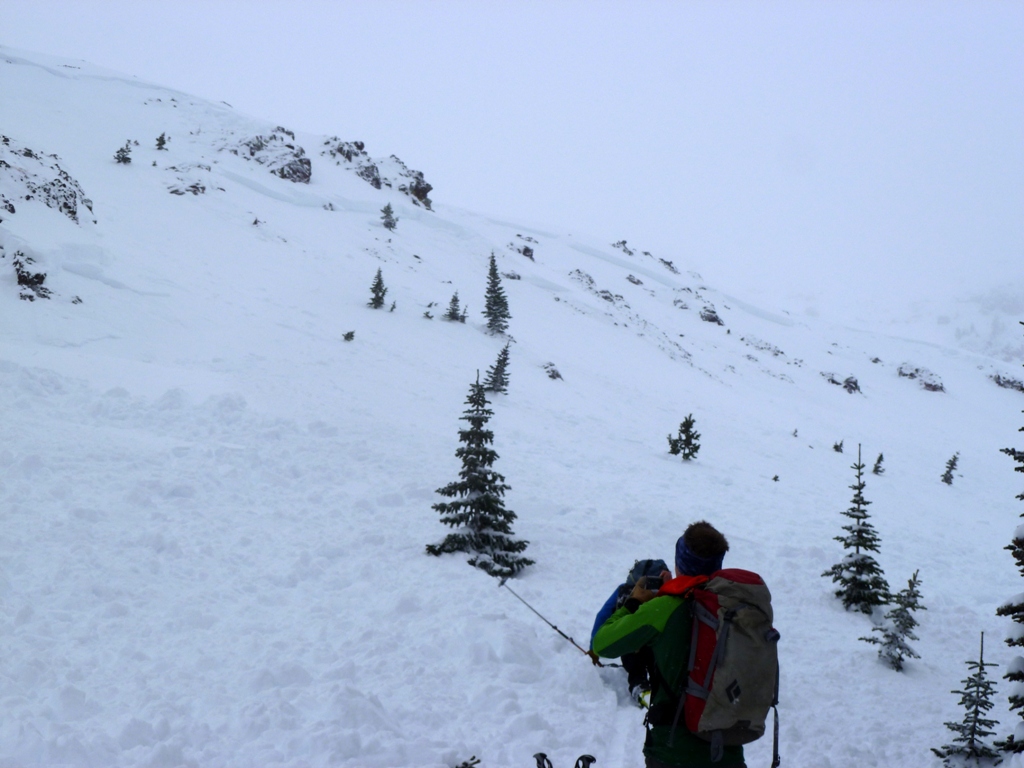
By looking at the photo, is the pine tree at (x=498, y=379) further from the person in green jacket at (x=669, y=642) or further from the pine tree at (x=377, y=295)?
the person in green jacket at (x=669, y=642)

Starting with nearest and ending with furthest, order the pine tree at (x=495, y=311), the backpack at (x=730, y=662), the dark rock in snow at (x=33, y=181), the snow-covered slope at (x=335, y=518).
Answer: the backpack at (x=730, y=662) < the snow-covered slope at (x=335, y=518) < the dark rock in snow at (x=33, y=181) < the pine tree at (x=495, y=311)

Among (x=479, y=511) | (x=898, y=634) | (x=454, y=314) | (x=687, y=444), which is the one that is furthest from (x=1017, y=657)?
(x=454, y=314)

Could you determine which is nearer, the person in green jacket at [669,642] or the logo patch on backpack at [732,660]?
the logo patch on backpack at [732,660]

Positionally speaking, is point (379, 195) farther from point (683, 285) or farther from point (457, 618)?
point (457, 618)

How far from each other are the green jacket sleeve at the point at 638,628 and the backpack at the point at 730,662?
165 mm

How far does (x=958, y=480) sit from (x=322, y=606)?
117 feet

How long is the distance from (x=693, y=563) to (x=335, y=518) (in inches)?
342

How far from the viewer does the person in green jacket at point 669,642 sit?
3.22m

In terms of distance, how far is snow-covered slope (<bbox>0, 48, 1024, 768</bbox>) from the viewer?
592 centimetres

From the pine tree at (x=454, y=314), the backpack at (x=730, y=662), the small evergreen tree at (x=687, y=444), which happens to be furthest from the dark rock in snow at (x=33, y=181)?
the small evergreen tree at (x=687, y=444)

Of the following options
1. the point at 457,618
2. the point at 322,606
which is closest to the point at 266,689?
the point at 322,606

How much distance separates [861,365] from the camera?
62562mm

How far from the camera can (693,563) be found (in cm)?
340

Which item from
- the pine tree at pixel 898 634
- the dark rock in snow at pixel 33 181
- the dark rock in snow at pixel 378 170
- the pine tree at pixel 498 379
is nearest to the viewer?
the pine tree at pixel 898 634
